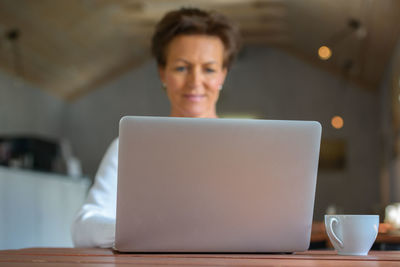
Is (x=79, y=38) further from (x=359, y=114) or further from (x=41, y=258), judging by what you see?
(x=41, y=258)

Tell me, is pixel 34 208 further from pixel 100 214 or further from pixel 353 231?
pixel 353 231

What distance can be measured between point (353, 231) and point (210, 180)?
0.99 ft

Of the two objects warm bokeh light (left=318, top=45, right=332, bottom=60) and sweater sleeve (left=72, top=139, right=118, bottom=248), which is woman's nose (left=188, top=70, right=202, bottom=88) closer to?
sweater sleeve (left=72, top=139, right=118, bottom=248)

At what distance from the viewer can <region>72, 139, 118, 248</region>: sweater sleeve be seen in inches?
49.1

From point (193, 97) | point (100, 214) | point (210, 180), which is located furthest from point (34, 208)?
point (210, 180)

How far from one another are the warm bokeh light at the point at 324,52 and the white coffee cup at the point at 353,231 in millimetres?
6858

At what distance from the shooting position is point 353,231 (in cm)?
102

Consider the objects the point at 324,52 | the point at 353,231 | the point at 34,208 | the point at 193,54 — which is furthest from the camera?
the point at 324,52

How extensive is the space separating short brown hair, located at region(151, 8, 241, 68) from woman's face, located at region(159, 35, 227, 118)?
0.07 feet

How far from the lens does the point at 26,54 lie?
729cm

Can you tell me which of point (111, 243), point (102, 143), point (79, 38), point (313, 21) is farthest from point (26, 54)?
point (111, 243)

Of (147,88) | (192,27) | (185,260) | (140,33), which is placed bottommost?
(185,260)

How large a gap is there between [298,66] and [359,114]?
4.34ft

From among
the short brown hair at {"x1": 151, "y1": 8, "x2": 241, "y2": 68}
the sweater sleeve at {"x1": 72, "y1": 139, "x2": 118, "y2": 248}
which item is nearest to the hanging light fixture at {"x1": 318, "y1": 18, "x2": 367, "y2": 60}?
the short brown hair at {"x1": 151, "y1": 8, "x2": 241, "y2": 68}
